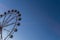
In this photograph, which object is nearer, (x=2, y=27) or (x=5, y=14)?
(x=2, y=27)

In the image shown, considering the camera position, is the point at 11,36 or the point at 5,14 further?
the point at 5,14

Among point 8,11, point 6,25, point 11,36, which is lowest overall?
point 11,36

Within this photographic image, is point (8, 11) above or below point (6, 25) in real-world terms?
above

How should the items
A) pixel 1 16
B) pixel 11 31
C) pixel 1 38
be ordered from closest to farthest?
pixel 1 38
pixel 11 31
pixel 1 16

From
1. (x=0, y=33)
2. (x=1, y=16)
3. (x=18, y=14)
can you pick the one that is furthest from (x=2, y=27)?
(x=18, y=14)

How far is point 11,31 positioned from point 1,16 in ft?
Answer: 16.0

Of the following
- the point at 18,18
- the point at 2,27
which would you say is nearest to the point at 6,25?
the point at 2,27

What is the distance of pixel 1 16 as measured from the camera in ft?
124

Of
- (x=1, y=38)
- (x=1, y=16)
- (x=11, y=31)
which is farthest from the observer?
(x=1, y=16)

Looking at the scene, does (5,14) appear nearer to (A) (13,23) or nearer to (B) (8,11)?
(B) (8,11)

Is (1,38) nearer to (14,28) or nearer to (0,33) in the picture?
(0,33)

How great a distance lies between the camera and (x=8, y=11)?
130ft

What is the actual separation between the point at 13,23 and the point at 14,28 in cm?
146

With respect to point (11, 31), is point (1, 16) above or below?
above
